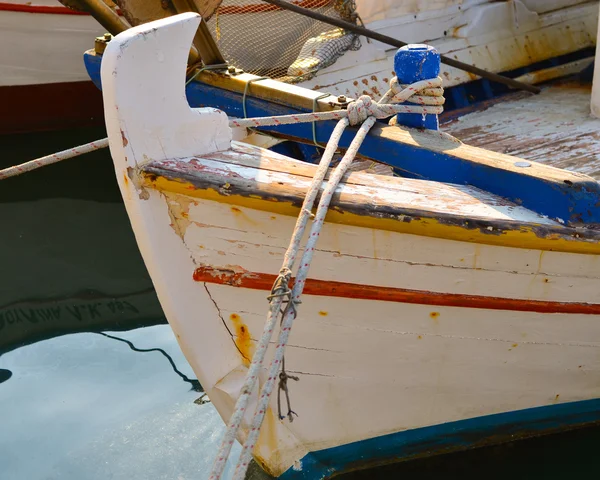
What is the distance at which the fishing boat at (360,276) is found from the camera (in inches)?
85.3

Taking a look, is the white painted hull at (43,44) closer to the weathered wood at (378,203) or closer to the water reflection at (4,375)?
the water reflection at (4,375)

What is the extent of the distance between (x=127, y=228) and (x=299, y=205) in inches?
141

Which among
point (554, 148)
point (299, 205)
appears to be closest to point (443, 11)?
point (554, 148)

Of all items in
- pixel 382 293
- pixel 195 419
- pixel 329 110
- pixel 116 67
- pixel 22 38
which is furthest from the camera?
pixel 22 38

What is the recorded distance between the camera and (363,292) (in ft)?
7.98

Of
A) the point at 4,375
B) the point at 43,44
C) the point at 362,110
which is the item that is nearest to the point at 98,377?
the point at 4,375

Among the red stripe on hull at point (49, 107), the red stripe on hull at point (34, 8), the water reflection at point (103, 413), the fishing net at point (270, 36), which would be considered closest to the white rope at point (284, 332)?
the water reflection at point (103, 413)

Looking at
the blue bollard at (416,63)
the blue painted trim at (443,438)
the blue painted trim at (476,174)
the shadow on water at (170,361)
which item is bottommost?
the blue painted trim at (443,438)

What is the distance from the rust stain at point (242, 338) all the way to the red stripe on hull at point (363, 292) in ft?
0.58

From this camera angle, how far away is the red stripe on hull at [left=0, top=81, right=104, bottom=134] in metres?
7.31

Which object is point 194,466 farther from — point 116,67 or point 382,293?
point 116,67

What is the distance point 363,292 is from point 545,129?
2.57 m

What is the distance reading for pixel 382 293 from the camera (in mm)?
2441

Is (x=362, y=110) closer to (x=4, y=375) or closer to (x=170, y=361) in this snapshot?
(x=170, y=361)
